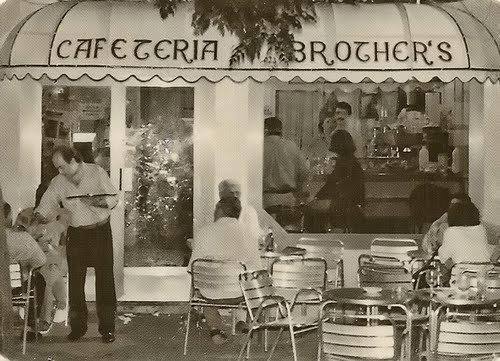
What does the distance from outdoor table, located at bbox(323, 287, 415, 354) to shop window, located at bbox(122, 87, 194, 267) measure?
13.7 ft

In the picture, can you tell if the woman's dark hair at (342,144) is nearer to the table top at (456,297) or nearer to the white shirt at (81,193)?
the white shirt at (81,193)

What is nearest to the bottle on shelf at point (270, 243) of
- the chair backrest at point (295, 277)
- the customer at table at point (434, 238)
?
the chair backrest at point (295, 277)

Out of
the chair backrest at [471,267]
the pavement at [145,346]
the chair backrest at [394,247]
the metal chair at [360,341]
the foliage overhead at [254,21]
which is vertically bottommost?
the pavement at [145,346]

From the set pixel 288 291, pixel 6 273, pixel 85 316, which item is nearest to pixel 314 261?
pixel 288 291

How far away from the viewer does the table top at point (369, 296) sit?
7324mm

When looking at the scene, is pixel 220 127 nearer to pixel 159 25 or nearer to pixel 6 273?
pixel 159 25

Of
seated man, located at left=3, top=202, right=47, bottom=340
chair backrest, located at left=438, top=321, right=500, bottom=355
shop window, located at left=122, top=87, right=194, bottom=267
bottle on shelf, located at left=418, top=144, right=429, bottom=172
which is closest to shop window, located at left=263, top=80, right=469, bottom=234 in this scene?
bottle on shelf, located at left=418, top=144, right=429, bottom=172

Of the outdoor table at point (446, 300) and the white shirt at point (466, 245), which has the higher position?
the white shirt at point (466, 245)

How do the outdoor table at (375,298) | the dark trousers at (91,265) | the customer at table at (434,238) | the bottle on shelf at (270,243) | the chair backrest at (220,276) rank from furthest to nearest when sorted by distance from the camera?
the bottle on shelf at (270,243) → the customer at table at (434,238) → the dark trousers at (91,265) → the chair backrest at (220,276) → the outdoor table at (375,298)

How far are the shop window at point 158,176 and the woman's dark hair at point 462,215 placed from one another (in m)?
3.54

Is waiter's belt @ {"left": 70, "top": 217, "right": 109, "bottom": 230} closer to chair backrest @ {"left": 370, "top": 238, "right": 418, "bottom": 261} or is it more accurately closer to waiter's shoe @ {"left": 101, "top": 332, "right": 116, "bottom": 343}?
waiter's shoe @ {"left": 101, "top": 332, "right": 116, "bottom": 343}

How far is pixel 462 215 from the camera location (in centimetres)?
919

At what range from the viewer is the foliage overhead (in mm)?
9352

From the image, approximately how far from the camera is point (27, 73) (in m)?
9.34
